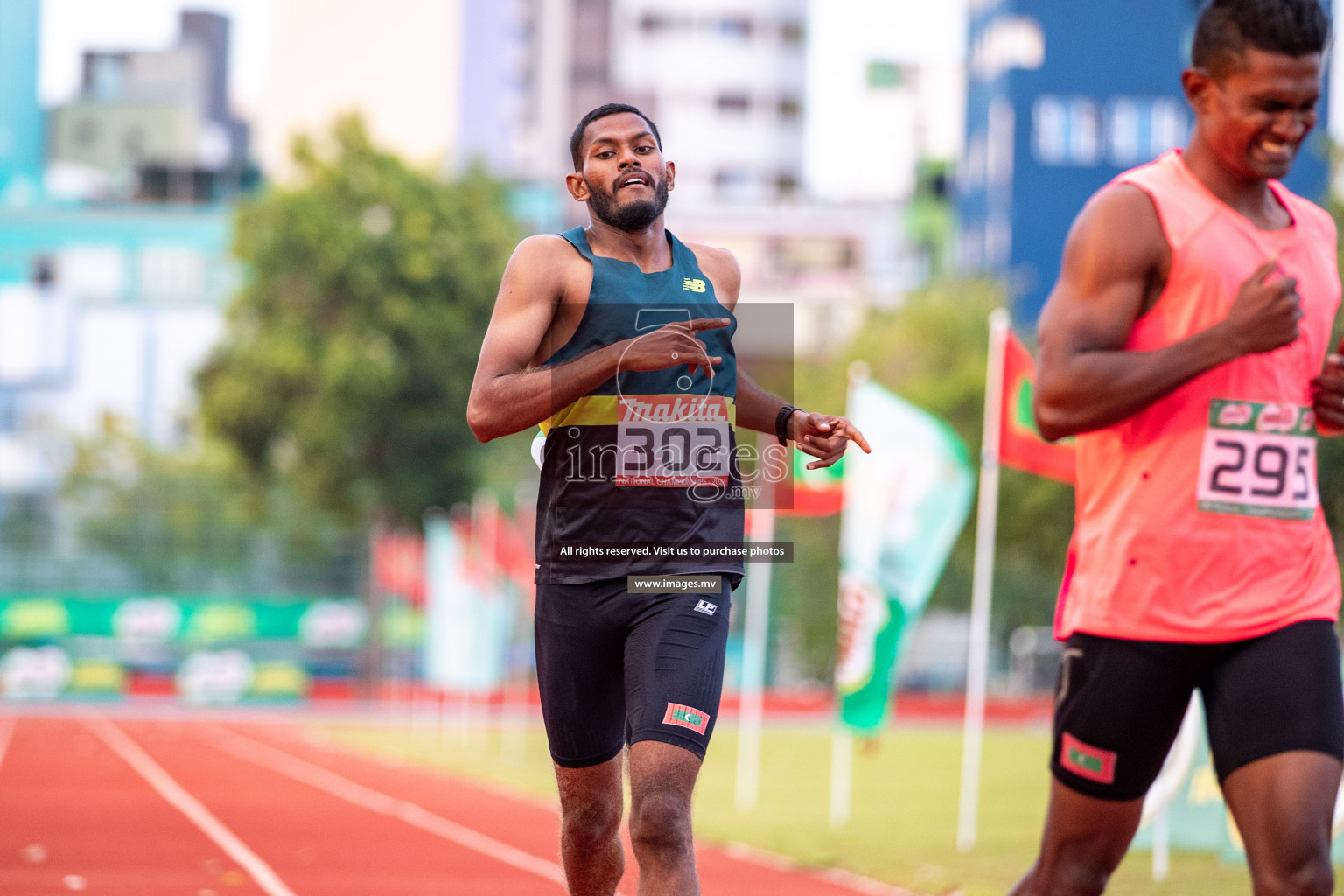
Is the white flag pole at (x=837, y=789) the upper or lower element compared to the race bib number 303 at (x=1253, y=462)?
lower

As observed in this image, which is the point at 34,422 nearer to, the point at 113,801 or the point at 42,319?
the point at 42,319

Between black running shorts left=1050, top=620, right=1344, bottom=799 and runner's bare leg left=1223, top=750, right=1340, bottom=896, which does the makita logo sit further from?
runner's bare leg left=1223, top=750, right=1340, bottom=896

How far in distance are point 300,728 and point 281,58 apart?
5479 centimetres

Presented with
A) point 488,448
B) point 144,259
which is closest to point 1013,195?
point 488,448

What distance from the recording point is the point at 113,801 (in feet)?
48.1

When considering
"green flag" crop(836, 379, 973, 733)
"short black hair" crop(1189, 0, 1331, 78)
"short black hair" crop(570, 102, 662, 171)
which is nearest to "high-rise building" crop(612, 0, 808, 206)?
"green flag" crop(836, 379, 973, 733)

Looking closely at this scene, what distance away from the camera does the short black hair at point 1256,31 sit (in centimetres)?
398

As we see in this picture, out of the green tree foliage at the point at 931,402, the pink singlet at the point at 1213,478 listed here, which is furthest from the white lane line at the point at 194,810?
the green tree foliage at the point at 931,402

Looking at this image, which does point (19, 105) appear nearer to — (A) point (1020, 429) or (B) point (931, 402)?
(B) point (931, 402)

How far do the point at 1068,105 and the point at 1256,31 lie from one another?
6131cm

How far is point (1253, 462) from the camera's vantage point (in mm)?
3947

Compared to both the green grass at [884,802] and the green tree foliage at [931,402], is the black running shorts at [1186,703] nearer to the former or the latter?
the green grass at [884,802]

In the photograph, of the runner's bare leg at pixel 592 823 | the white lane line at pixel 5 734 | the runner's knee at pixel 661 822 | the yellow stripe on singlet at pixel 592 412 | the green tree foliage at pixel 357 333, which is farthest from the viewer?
the green tree foliage at pixel 357 333

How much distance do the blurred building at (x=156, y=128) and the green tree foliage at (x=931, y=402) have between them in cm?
3247
